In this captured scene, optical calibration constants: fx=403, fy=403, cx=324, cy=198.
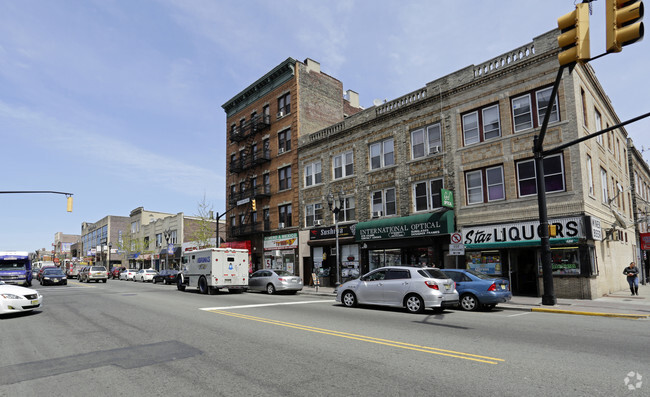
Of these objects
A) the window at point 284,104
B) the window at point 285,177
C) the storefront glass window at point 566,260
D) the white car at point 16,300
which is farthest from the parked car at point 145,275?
the storefront glass window at point 566,260

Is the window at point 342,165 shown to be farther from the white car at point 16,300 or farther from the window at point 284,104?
the white car at point 16,300

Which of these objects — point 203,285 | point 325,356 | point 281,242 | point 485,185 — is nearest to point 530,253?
point 485,185

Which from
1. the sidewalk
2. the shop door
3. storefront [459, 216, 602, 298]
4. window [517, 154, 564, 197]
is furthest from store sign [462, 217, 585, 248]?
the sidewalk

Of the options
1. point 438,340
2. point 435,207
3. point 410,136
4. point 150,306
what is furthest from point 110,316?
point 410,136

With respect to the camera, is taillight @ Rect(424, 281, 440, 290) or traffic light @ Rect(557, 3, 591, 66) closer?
traffic light @ Rect(557, 3, 591, 66)

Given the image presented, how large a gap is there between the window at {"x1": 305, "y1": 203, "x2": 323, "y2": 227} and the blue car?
1615 cm

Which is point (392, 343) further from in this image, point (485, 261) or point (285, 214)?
point (285, 214)

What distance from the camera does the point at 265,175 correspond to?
1425 inches

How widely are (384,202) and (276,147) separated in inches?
526

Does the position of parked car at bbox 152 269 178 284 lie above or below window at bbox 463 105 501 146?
below

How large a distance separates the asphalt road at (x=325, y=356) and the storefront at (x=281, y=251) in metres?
20.0

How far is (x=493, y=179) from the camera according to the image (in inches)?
797

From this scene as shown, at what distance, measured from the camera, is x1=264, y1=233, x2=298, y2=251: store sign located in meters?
31.8

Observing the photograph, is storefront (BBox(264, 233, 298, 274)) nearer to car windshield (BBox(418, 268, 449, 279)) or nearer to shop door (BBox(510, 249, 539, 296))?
shop door (BBox(510, 249, 539, 296))
